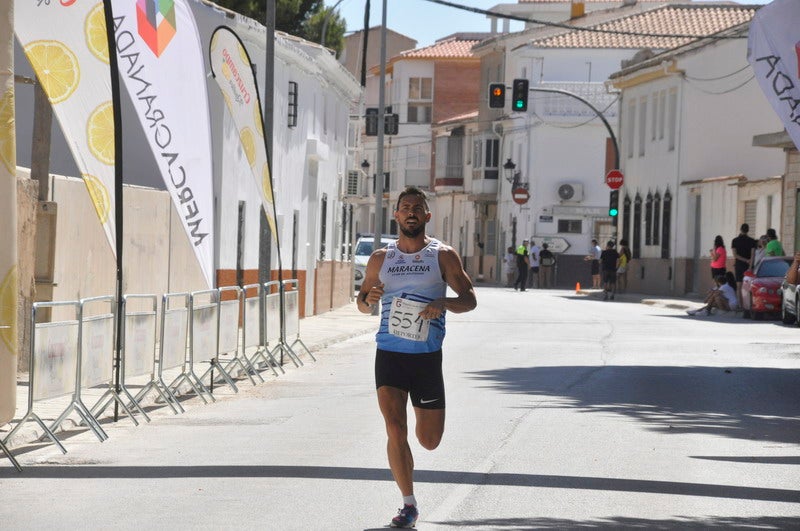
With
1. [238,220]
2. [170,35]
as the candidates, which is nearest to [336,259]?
[238,220]

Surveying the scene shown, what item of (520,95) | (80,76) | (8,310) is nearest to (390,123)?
(520,95)

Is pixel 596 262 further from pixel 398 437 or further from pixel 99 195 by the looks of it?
pixel 398 437

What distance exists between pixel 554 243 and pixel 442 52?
1034 inches

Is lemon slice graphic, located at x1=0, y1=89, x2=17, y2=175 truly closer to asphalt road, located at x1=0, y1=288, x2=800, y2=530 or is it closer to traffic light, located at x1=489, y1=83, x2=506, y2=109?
asphalt road, located at x1=0, y1=288, x2=800, y2=530

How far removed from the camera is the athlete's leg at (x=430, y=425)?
9.20m

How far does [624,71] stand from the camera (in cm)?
5947

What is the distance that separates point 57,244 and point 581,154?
180 ft

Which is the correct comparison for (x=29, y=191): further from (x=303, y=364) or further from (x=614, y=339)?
(x=614, y=339)

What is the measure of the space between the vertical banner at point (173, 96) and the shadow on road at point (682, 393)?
398 centimetres

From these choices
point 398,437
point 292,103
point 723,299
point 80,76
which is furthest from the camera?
point 723,299

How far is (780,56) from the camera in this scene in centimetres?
1820

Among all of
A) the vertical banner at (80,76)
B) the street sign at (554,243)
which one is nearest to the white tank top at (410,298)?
the vertical banner at (80,76)

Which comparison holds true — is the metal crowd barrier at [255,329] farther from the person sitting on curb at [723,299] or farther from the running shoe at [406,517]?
the person sitting on curb at [723,299]

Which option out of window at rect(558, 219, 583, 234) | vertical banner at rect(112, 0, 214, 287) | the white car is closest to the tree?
the white car
